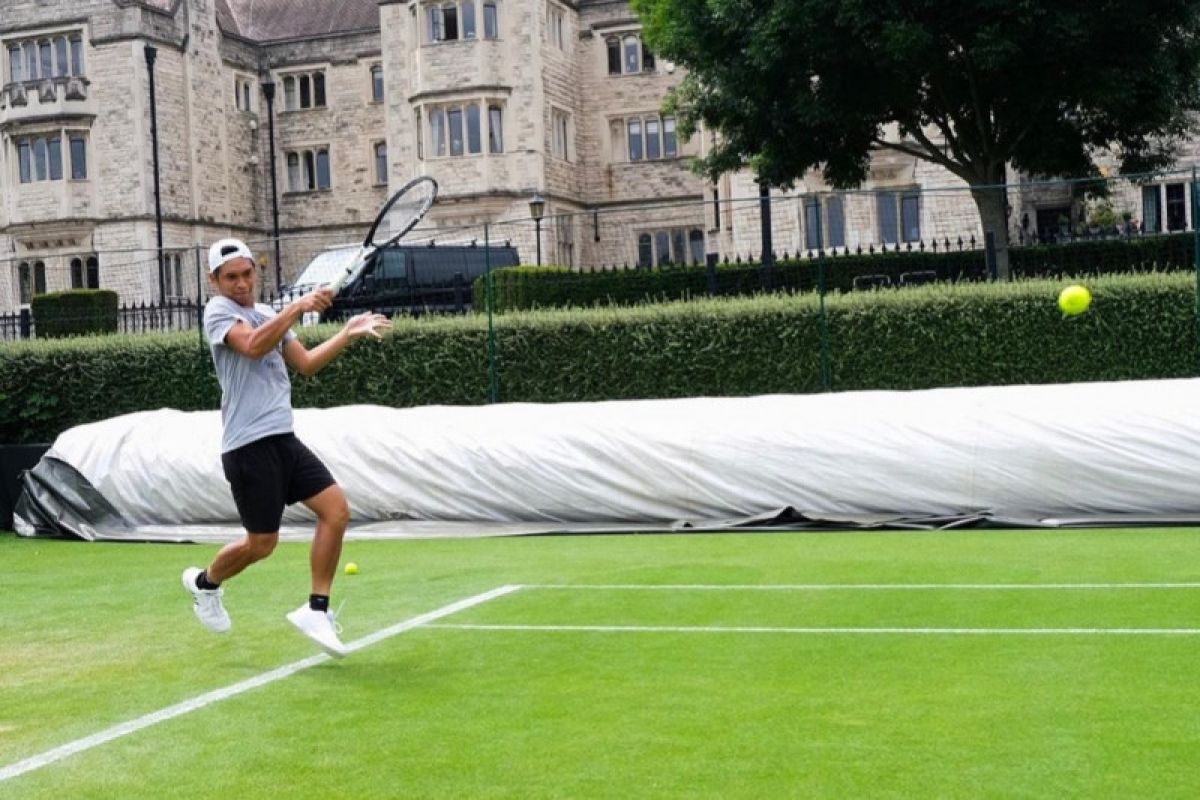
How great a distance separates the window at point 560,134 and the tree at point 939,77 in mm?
23149

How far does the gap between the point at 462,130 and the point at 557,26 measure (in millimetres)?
5934

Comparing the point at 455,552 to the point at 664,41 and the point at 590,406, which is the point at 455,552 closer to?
the point at 590,406

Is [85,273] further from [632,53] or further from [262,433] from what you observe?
[262,433]

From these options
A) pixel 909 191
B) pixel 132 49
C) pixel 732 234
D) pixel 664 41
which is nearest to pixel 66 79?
pixel 132 49

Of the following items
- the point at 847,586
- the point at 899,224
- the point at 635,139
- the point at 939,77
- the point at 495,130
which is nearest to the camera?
the point at 847,586

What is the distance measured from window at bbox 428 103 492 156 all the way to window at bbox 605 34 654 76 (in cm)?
665

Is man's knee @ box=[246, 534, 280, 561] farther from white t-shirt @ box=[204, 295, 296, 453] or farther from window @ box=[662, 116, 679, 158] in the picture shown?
window @ box=[662, 116, 679, 158]

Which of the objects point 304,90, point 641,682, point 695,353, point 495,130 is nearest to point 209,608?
point 641,682

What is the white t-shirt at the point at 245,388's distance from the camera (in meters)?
8.40

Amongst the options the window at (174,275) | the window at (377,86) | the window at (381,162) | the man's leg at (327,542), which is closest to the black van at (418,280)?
the window at (174,275)

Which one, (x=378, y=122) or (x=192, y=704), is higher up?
(x=378, y=122)

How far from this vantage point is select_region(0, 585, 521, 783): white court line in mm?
6347

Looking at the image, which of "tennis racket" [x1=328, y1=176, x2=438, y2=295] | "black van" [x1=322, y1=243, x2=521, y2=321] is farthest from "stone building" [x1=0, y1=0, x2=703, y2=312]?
"tennis racket" [x1=328, y1=176, x2=438, y2=295]

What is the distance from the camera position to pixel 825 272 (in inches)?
831
